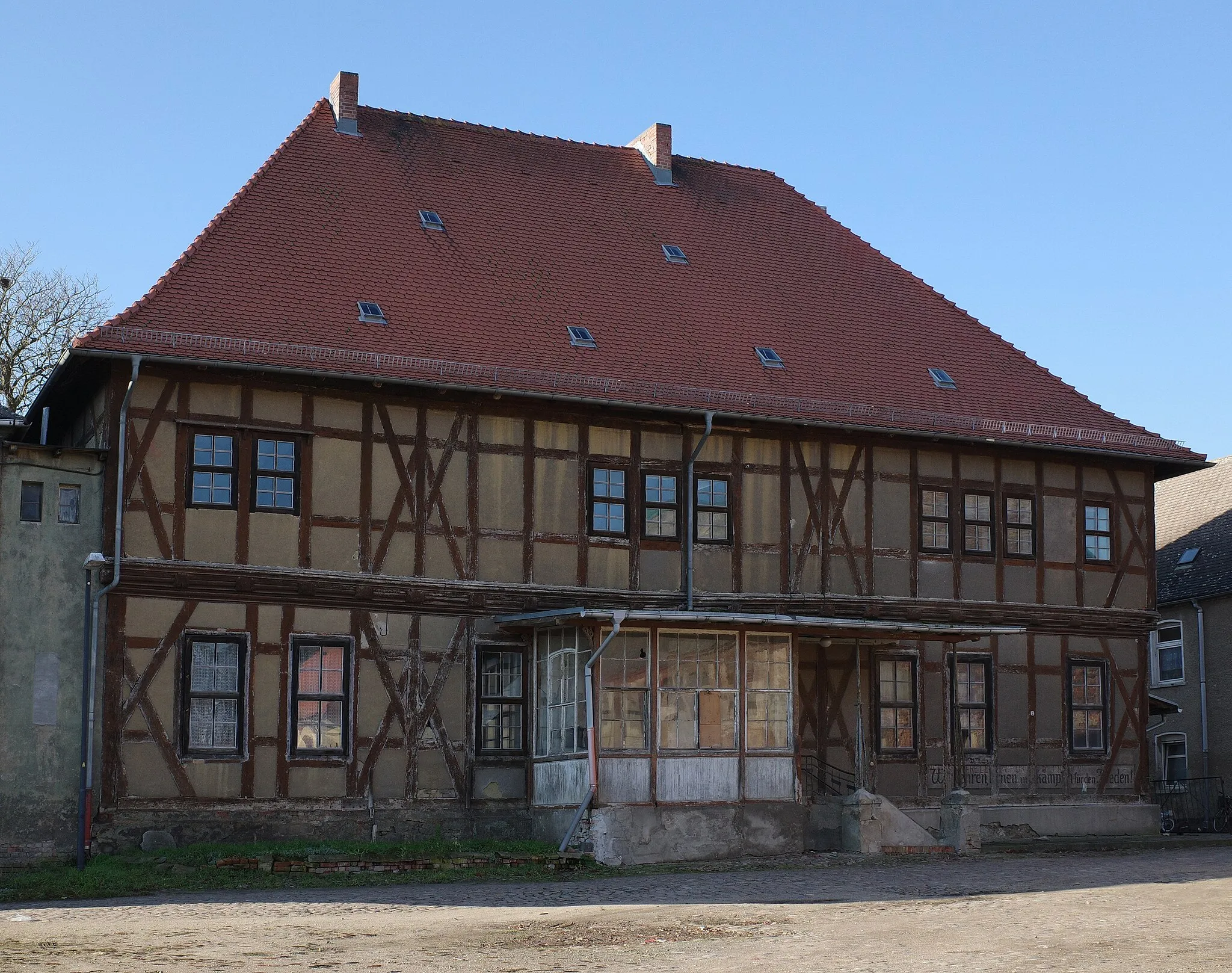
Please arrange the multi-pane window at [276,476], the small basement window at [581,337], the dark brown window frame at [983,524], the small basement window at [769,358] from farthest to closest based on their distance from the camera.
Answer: the dark brown window frame at [983,524] < the small basement window at [769,358] < the small basement window at [581,337] < the multi-pane window at [276,476]

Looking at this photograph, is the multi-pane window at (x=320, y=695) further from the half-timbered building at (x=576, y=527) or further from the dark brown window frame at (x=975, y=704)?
the dark brown window frame at (x=975, y=704)

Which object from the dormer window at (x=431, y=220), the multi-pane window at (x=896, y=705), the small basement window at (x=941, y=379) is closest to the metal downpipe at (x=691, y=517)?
the multi-pane window at (x=896, y=705)

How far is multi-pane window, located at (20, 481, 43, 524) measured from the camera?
24281 millimetres

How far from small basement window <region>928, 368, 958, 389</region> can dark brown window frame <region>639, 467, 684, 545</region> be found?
19.0ft

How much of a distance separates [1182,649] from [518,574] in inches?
781

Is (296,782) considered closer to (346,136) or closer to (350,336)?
(350,336)

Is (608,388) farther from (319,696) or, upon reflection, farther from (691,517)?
(319,696)

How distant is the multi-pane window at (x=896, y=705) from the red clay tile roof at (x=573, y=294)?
4179 millimetres

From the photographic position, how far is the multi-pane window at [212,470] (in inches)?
979

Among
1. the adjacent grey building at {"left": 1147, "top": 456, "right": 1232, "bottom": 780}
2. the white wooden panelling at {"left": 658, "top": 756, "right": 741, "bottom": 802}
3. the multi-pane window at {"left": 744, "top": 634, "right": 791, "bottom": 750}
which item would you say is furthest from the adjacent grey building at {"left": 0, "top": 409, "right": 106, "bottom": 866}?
the adjacent grey building at {"left": 1147, "top": 456, "right": 1232, "bottom": 780}

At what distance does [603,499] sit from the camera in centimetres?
2778

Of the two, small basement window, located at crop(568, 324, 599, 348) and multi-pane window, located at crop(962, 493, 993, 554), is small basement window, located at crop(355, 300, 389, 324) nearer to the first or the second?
small basement window, located at crop(568, 324, 599, 348)

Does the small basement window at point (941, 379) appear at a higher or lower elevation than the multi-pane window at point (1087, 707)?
higher

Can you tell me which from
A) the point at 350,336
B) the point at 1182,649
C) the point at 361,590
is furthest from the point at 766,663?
the point at 1182,649
